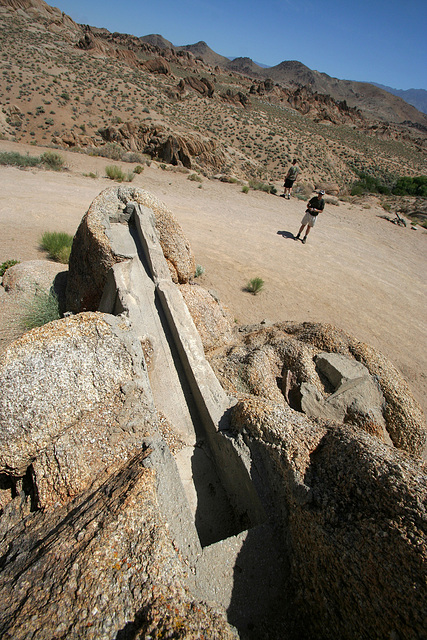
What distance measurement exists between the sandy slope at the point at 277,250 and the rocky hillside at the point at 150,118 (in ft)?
17.9

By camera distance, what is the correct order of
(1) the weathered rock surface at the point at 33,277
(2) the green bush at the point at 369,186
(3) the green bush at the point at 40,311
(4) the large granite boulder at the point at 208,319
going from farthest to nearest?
(2) the green bush at the point at 369,186, (1) the weathered rock surface at the point at 33,277, (3) the green bush at the point at 40,311, (4) the large granite boulder at the point at 208,319

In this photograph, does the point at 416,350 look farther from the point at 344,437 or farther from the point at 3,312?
the point at 3,312

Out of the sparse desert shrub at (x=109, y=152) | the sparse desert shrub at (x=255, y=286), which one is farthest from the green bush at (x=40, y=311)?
the sparse desert shrub at (x=109, y=152)

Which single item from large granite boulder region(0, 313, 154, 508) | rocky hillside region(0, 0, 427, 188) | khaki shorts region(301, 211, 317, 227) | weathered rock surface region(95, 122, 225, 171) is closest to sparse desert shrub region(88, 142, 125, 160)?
rocky hillside region(0, 0, 427, 188)

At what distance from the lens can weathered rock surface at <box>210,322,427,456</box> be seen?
3.97 meters

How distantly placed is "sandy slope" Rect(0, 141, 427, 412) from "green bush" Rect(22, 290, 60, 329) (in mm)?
2359

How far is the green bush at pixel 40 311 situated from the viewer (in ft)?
18.3

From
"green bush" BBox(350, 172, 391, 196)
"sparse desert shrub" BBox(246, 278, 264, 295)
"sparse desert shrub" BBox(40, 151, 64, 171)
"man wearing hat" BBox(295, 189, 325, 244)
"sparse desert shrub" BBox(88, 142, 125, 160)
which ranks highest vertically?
"green bush" BBox(350, 172, 391, 196)

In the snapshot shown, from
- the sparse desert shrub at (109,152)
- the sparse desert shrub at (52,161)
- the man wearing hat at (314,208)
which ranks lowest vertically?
the sparse desert shrub at (52,161)

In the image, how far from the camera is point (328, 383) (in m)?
4.26

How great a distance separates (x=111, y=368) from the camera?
3.18m

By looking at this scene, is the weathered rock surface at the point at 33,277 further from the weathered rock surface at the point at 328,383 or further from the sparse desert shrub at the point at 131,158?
the sparse desert shrub at the point at 131,158

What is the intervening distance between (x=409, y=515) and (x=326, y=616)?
2.57ft

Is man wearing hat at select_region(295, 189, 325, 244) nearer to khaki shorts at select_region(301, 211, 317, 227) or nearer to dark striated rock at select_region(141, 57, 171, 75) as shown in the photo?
khaki shorts at select_region(301, 211, 317, 227)
